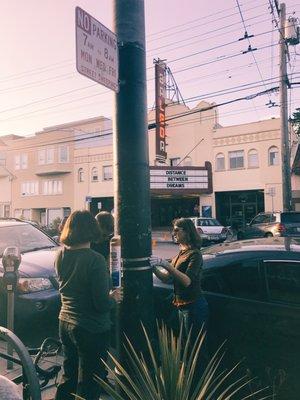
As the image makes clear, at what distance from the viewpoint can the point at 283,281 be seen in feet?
12.4

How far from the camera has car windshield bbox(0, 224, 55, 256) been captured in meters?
6.83

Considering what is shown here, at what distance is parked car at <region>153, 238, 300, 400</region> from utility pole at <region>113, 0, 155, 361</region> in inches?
43.6

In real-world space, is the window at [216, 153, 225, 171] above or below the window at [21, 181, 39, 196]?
above

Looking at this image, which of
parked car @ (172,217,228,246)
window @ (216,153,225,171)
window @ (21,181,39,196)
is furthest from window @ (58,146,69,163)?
parked car @ (172,217,228,246)

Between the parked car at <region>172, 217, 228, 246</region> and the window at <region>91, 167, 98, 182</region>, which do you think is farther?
the window at <region>91, 167, 98, 182</region>

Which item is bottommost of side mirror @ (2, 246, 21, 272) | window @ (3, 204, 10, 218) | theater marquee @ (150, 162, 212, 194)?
side mirror @ (2, 246, 21, 272)

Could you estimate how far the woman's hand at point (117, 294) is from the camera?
3.01m

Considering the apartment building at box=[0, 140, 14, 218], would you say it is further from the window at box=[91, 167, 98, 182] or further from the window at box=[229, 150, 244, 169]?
the window at box=[229, 150, 244, 169]

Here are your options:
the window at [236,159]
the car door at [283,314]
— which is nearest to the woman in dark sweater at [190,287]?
the car door at [283,314]

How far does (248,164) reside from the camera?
30031 mm

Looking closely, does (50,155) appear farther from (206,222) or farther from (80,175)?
(206,222)

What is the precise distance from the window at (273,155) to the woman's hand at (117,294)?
27.5m

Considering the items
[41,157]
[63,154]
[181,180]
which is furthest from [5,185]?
[181,180]

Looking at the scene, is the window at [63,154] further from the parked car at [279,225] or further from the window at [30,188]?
the parked car at [279,225]
